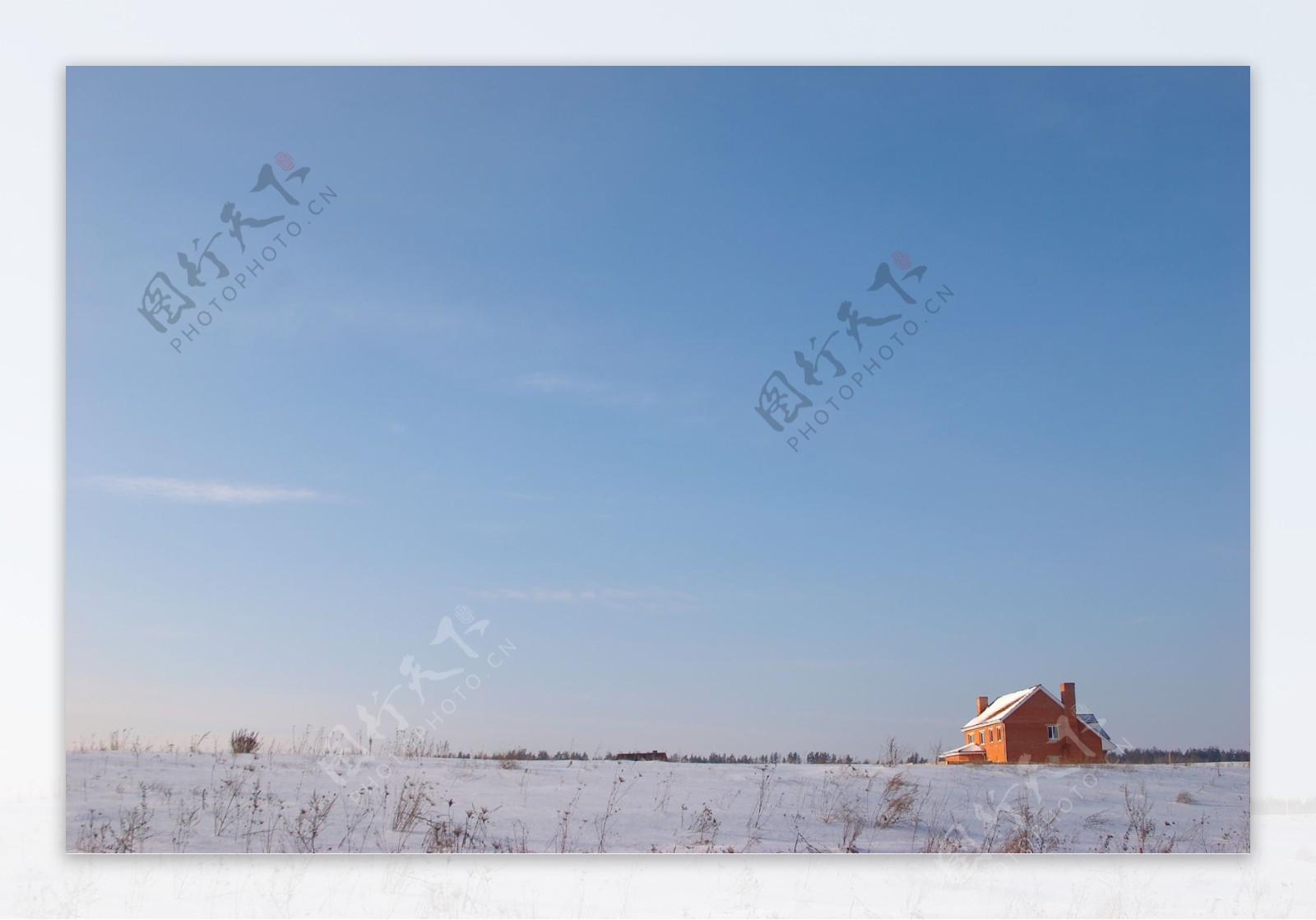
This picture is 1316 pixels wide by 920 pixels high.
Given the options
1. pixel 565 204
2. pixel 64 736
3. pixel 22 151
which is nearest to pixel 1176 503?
pixel 565 204

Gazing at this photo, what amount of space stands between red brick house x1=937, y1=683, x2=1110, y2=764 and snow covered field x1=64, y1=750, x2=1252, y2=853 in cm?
13

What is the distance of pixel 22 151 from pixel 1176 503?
7450 mm

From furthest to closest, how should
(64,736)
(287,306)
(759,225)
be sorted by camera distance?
(759,225) < (287,306) < (64,736)

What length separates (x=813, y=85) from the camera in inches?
304

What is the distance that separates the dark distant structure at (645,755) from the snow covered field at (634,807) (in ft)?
0.24

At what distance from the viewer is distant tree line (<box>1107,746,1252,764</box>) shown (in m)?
7.40

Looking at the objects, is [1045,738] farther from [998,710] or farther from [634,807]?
[634,807]

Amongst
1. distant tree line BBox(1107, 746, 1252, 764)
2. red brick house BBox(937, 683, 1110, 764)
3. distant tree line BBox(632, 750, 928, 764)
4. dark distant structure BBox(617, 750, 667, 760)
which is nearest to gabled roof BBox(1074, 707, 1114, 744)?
red brick house BBox(937, 683, 1110, 764)

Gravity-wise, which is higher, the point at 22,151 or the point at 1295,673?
the point at 22,151

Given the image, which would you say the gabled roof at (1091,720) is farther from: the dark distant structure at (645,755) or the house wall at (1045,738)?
the dark distant structure at (645,755)

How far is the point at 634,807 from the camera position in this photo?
24.3ft

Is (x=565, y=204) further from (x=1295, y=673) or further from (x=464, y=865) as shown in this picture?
(x=1295, y=673)

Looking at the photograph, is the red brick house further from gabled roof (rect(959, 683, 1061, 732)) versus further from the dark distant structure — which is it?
the dark distant structure

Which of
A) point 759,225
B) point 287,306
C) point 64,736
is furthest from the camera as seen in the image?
point 759,225
